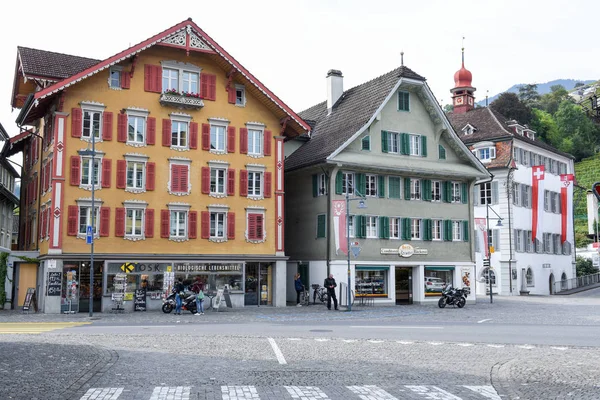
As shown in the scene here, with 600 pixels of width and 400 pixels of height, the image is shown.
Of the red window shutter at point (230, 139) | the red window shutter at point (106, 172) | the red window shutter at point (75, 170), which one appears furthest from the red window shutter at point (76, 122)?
the red window shutter at point (230, 139)

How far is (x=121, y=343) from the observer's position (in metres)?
18.2

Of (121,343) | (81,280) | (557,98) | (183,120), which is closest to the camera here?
(121,343)

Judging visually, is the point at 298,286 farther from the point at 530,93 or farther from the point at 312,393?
the point at 530,93

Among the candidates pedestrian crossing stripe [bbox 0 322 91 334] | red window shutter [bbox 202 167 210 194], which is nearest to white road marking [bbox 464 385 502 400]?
pedestrian crossing stripe [bbox 0 322 91 334]

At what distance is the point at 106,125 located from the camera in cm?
3566

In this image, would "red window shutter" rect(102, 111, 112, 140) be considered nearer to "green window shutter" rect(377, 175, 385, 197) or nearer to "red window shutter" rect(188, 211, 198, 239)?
"red window shutter" rect(188, 211, 198, 239)

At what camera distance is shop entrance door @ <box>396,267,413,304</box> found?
43.1m

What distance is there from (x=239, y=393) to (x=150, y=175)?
26826mm

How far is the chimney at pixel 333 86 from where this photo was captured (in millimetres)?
47844

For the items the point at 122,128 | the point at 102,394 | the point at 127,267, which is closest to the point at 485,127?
the point at 122,128

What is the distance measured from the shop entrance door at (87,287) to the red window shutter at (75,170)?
4015 millimetres

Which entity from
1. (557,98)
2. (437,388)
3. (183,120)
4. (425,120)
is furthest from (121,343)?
(557,98)

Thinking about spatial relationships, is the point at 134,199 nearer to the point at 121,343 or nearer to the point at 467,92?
the point at 121,343

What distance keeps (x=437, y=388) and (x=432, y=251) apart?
3300 cm
